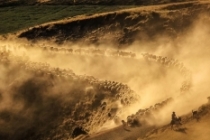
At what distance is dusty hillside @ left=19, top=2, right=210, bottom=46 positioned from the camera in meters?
32.2

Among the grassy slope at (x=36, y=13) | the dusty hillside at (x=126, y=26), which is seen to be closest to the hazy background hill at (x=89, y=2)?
the grassy slope at (x=36, y=13)

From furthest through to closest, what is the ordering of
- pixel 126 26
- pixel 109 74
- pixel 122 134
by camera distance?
1. pixel 126 26
2. pixel 109 74
3. pixel 122 134

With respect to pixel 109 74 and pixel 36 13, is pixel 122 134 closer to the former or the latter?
pixel 109 74

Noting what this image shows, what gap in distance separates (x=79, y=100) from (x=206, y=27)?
15.0m

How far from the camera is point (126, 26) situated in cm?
3325

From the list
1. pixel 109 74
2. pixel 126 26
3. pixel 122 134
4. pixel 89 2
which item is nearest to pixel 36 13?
pixel 89 2

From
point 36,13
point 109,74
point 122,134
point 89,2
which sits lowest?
point 122,134

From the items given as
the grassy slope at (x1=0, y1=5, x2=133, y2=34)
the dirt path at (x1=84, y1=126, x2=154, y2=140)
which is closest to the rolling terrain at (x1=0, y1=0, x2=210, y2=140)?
the dirt path at (x1=84, y1=126, x2=154, y2=140)

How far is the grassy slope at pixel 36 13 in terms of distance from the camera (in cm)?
3719

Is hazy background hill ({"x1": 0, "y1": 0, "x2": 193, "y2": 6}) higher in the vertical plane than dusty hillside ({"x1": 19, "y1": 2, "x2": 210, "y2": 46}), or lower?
higher

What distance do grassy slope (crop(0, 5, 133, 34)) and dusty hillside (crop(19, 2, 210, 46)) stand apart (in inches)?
103

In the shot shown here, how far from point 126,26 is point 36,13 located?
1369 centimetres

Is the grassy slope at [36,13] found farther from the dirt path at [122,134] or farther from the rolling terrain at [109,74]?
the dirt path at [122,134]

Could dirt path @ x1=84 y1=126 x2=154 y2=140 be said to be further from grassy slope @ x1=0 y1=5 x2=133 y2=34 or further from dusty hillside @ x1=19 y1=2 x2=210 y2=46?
grassy slope @ x1=0 y1=5 x2=133 y2=34
